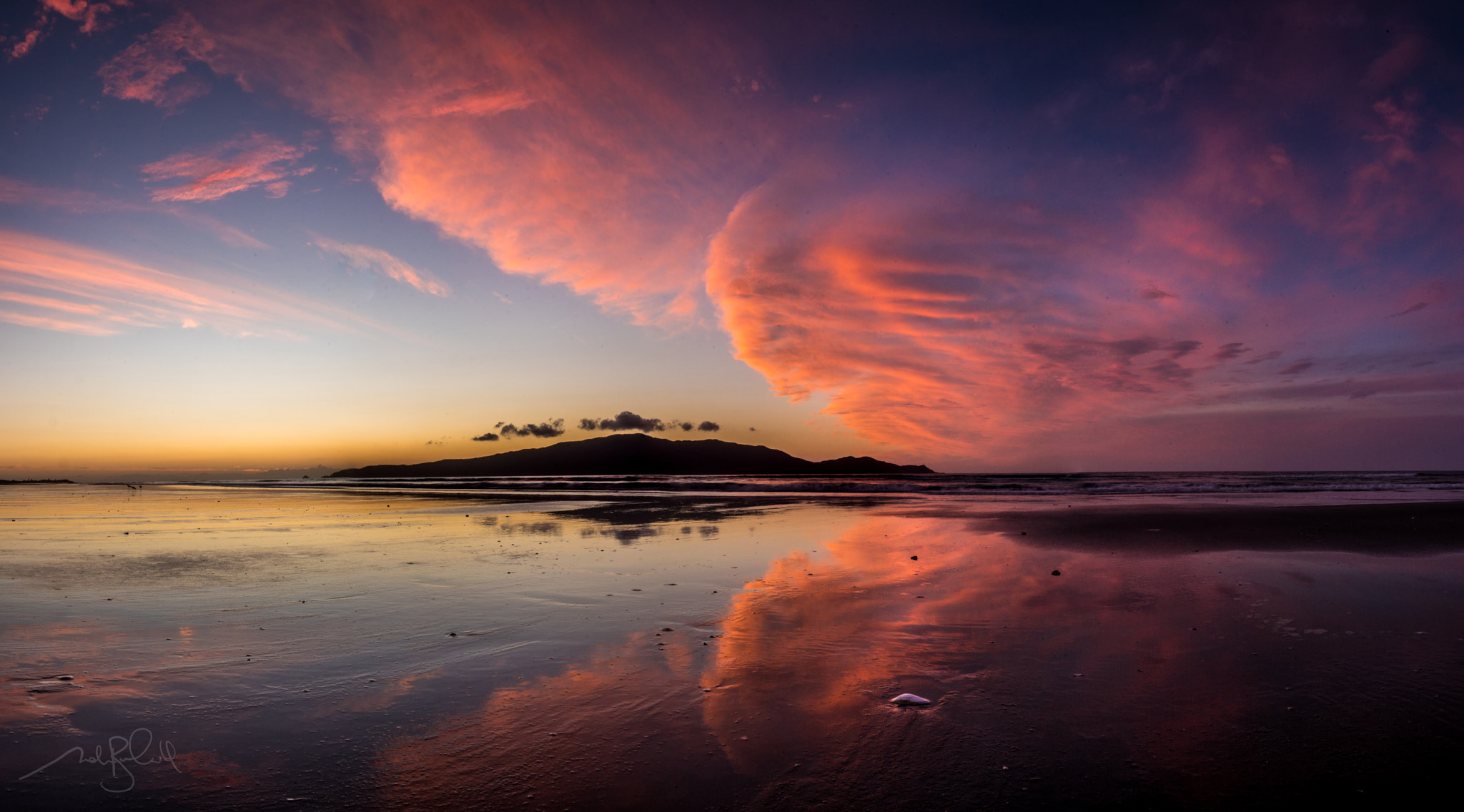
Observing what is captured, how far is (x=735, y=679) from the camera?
17.9 feet

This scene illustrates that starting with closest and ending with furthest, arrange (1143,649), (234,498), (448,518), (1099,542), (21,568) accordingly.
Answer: (1143,649) < (21,568) < (1099,542) < (448,518) < (234,498)

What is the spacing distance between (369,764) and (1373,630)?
978 centimetres

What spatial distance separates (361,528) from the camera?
1802 centimetres

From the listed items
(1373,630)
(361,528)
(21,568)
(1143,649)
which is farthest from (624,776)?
(361,528)

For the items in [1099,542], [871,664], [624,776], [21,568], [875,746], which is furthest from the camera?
[1099,542]

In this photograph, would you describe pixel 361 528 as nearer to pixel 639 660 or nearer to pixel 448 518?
pixel 448 518
